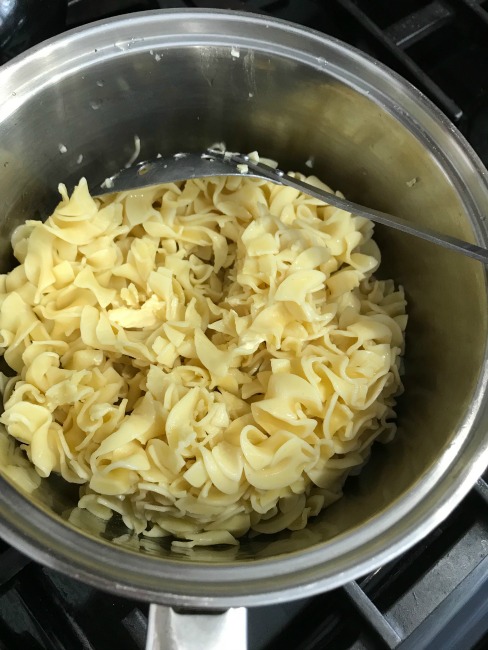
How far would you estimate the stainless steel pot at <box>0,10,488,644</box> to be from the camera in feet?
2.85

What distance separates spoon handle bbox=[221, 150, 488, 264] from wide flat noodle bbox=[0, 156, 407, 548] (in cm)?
6

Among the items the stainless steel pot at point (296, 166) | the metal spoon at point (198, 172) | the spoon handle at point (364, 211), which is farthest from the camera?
the metal spoon at point (198, 172)

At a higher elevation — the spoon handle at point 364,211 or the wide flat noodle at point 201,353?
the spoon handle at point 364,211

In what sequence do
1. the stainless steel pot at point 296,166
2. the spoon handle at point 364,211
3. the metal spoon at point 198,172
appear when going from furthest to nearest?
1. the metal spoon at point 198,172
2. the spoon handle at point 364,211
3. the stainless steel pot at point 296,166

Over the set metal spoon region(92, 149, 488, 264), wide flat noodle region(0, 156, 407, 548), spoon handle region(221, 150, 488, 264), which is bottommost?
wide flat noodle region(0, 156, 407, 548)

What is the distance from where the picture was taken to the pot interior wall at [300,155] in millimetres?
1089

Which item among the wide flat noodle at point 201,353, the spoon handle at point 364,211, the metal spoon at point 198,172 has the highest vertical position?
the metal spoon at point 198,172

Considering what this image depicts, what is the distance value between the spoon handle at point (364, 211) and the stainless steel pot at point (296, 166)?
6 cm

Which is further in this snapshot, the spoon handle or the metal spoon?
the metal spoon

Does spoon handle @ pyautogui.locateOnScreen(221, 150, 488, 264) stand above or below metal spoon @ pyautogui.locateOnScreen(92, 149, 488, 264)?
below

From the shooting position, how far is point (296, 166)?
141 centimetres

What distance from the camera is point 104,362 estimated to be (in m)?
1.23

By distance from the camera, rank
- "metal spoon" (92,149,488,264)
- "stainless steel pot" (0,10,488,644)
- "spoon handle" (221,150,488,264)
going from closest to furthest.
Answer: "stainless steel pot" (0,10,488,644) < "spoon handle" (221,150,488,264) < "metal spoon" (92,149,488,264)

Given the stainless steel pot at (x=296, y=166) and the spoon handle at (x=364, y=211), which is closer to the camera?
the stainless steel pot at (x=296, y=166)
